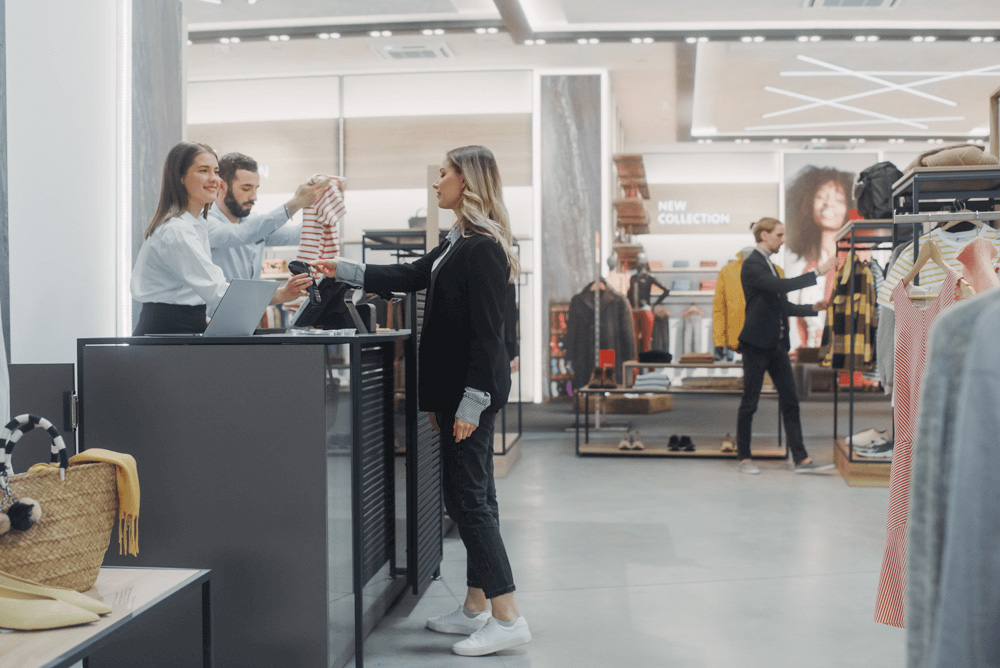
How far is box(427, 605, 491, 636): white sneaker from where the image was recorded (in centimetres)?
264

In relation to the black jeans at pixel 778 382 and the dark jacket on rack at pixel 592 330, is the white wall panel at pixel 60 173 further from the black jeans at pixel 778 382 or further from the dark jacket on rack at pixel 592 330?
A: the dark jacket on rack at pixel 592 330

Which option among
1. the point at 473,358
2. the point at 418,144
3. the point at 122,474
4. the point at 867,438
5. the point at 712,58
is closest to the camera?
the point at 122,474

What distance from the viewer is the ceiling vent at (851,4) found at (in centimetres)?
680

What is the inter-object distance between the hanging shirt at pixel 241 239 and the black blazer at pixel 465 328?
36.3 inches

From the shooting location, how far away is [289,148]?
8.98 meters

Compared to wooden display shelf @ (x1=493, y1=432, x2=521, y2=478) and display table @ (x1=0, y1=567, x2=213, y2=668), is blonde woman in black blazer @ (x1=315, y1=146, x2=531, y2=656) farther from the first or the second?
wooden display shelf @ (x1=493, y1=432, x2=521, y2=478)

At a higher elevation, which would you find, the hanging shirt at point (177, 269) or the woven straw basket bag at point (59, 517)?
the hanging shirt at point (177, 269)

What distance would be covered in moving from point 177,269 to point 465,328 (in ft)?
2.80

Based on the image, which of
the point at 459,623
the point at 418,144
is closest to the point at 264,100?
the point at 418,144

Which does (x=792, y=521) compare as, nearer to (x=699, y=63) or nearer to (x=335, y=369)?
(x=335, y=369)

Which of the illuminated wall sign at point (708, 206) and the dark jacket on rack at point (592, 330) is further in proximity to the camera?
the illuminated wall sign at point (708, 206)

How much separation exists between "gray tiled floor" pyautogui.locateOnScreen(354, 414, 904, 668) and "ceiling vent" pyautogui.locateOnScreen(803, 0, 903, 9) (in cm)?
399

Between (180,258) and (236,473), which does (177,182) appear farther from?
(236,473)

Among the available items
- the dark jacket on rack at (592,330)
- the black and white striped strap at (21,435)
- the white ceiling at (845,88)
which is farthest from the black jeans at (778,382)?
the black and white striped strap at (21,435)
